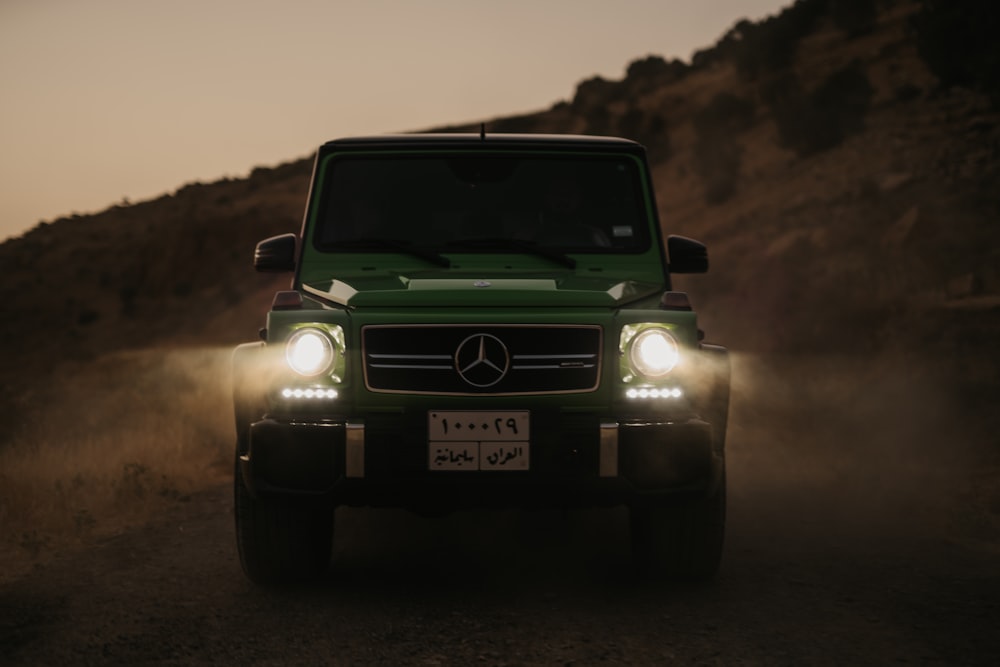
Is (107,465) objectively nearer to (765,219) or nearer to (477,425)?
(477,425)

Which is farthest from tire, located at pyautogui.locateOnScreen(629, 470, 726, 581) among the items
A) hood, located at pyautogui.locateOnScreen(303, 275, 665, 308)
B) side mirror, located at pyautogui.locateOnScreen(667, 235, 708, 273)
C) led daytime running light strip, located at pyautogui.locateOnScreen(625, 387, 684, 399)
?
side mirror, located at pyautogui.locateOnScreen(667, 235, 708, 273)

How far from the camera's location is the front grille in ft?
16.1

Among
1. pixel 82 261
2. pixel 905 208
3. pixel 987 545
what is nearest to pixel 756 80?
pixel 905 208

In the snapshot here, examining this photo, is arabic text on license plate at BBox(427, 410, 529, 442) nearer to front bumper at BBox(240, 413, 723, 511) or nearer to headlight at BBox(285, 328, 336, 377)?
front bumper at BBox(240, 413, 723, 511)

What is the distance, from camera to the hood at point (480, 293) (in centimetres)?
500

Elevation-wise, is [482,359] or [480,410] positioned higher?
[482,359]

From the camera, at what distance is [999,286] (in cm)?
1733

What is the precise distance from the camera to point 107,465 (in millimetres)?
9703

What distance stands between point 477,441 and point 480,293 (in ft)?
2.19

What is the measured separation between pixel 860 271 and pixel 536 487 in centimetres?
1700

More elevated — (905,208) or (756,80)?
A: (756,80)

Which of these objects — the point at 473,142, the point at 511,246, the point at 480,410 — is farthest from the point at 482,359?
the point at 473,142

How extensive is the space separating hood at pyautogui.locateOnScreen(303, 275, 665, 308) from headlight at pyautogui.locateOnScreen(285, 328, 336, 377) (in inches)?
7.8

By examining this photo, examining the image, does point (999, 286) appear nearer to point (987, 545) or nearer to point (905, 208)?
point (905, 208)
